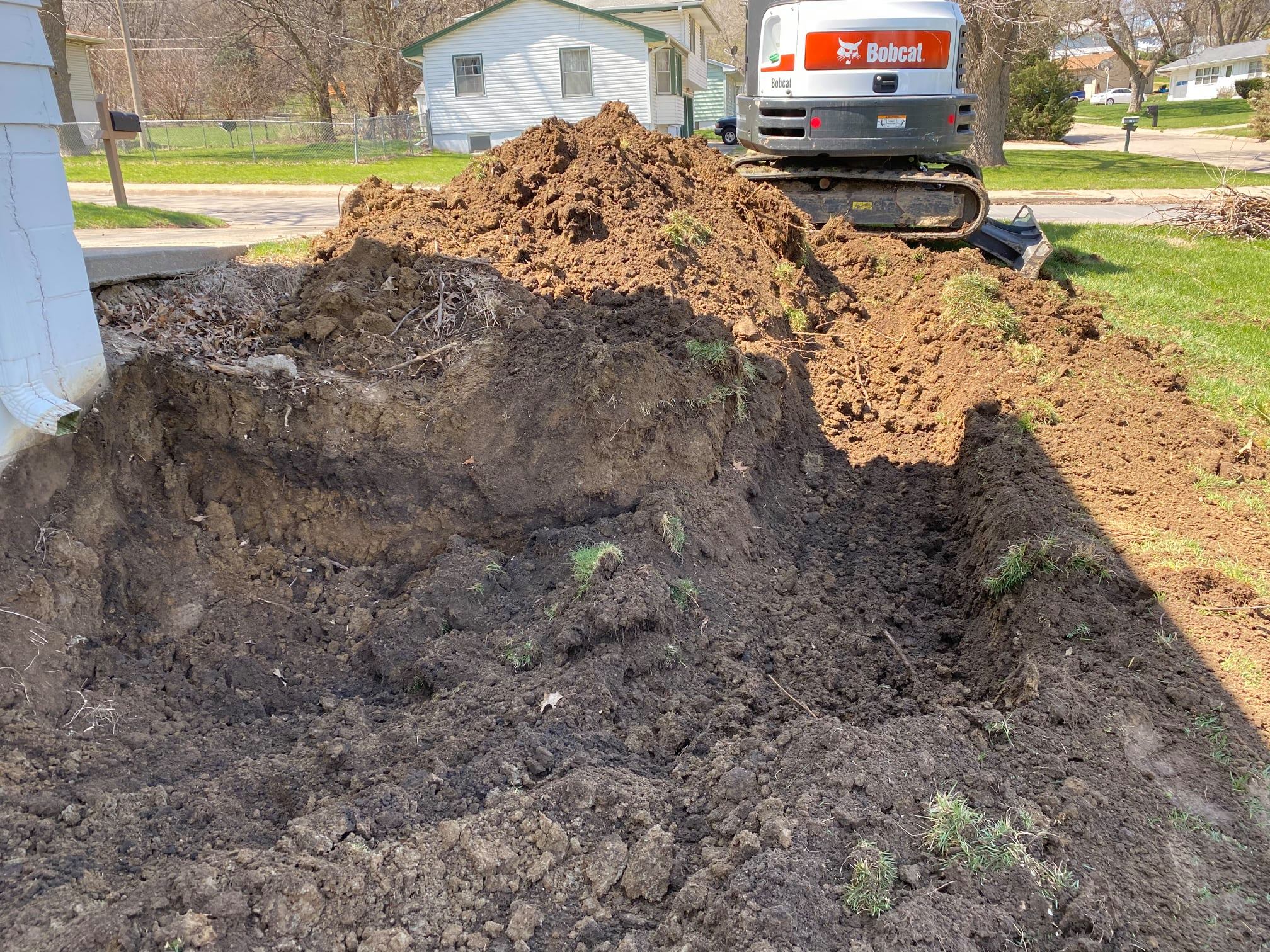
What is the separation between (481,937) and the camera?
2.39 m

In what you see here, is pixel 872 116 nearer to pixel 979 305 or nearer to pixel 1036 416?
pixel 979 305

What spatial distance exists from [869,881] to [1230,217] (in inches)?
547

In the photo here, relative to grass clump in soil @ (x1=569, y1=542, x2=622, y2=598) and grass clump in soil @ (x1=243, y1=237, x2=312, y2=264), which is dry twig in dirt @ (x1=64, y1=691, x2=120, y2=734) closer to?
grass clump in soil @ (x1=569, y1=542, x2=622, y2=598)

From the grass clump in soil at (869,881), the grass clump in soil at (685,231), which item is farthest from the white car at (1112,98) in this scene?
the grass clump in soil at (869,881)

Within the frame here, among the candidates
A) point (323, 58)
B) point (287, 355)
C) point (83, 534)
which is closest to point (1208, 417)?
point (287, 355)

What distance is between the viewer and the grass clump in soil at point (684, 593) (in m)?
4.04

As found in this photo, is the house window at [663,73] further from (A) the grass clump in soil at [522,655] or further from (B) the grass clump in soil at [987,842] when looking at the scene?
(B) the grass clump in soil at [987,842]

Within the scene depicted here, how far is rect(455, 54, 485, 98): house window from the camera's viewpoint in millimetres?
29797

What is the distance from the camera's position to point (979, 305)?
729 cm

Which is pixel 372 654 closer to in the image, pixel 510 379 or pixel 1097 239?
pixel 510 379

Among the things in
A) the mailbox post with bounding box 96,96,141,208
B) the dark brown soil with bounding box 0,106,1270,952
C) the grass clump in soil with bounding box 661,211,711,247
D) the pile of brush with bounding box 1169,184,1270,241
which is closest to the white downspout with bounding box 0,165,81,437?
the dark brown soil with bounding box 0,106,1270,952

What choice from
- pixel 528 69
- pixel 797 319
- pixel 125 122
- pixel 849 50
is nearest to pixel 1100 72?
pixel 528 69

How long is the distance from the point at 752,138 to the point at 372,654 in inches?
297

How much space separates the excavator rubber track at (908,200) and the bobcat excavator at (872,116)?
0.5 inches
